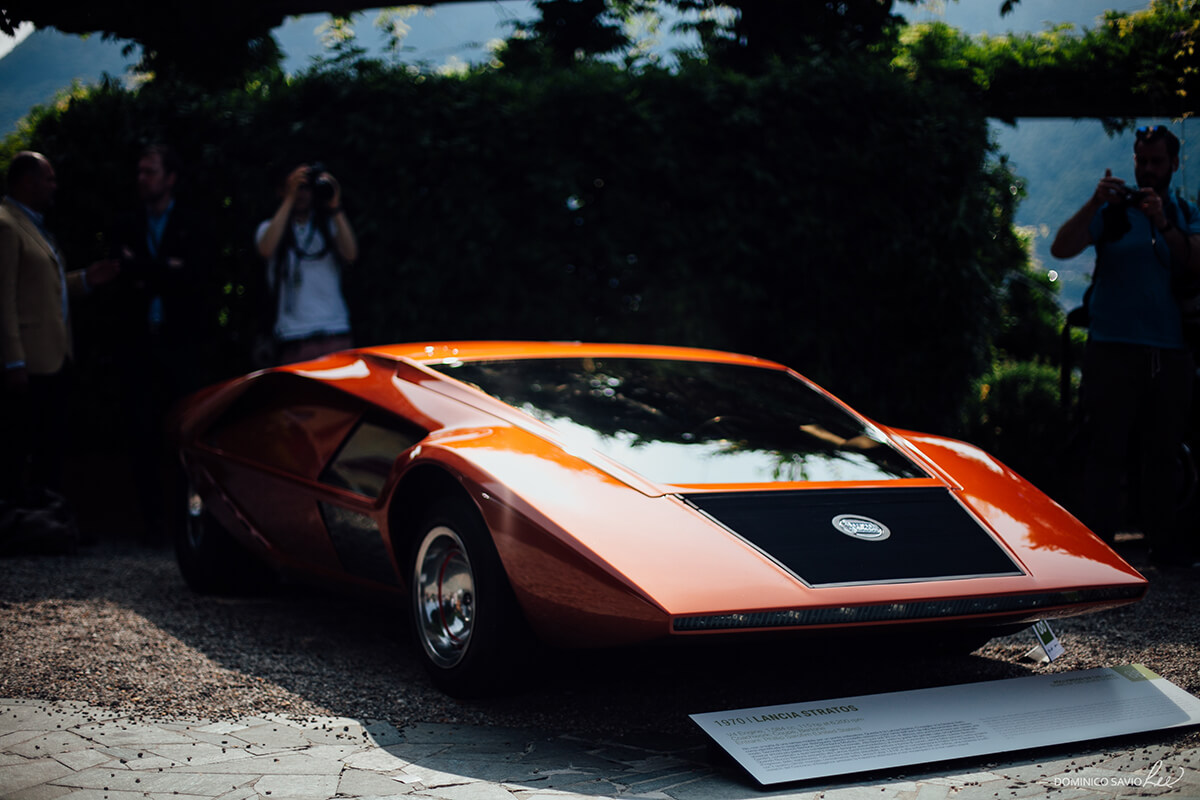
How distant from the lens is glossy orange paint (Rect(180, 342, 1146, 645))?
2553mm

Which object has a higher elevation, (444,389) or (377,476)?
(444,389)

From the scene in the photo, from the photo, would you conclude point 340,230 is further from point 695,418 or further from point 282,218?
point 695,418

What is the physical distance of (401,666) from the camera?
3461 millimetres

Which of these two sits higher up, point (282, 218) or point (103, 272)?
point (282, 218)

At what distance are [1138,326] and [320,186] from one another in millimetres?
3884

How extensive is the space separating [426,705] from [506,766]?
57 cm

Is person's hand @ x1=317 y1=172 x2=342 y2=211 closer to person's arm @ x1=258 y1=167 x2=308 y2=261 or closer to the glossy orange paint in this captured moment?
person's arm @ x1=258 y1=167 x2=308 y2=261

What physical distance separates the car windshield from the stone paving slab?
786mm

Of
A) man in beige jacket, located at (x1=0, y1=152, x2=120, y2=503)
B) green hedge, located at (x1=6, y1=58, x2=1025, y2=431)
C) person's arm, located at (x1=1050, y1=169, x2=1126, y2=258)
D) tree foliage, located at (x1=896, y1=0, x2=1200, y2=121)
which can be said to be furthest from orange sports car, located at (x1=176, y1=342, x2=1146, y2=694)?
tree foliage, located at (x1=896, y1=0, x2=1200, y2=121)

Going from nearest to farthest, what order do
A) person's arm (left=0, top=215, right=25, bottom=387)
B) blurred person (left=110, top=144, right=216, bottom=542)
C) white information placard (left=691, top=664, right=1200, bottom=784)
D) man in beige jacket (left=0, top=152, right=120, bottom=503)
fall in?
white information placard (left=691, top=664, right=1200, bottom=784)
person's arm (left=0, top=215, right=25, bottom=387)
man in beige jacket (left=0, top=152, right=120, bottom=503)
blurred person (left=110, top=144, right=216, bottom=542)

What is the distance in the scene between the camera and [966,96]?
20.8ft

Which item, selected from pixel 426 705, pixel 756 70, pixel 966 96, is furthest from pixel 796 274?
pixel 426 705

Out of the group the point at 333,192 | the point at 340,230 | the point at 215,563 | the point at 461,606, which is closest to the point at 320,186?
the point at 333,192

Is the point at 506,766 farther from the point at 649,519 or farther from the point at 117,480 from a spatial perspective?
the point at 117,480
